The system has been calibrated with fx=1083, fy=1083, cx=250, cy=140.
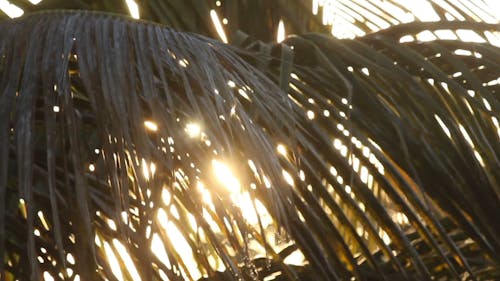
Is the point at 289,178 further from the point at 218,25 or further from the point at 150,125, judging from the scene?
the point at 218,25

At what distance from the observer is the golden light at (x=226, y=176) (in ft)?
2.89

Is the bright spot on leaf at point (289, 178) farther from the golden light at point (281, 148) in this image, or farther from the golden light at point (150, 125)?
the golden light at point (150, 125)

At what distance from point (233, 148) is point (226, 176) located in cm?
2

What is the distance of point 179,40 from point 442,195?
36cm

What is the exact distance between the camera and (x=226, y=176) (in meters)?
0.89

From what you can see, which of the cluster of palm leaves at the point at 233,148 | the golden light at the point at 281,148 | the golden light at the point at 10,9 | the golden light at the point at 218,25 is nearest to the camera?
the cluster of palm leaves at the point at 233,148

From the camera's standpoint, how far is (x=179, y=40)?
1028 millimetres

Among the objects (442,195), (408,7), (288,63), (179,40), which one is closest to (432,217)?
(442,195)

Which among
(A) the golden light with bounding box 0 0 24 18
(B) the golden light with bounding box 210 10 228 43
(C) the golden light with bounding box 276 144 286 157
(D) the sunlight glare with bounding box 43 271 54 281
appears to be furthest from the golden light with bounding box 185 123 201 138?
(B) the golden light with bounding box 210 10 228 43

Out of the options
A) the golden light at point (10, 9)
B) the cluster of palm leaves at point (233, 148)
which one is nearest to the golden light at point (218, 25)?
the golden light at point (10, 9)

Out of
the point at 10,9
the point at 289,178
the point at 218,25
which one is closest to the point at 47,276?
the point at 289,178

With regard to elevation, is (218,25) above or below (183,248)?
above

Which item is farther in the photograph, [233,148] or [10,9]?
[10,9]

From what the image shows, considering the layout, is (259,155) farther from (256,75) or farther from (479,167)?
(479,167)
